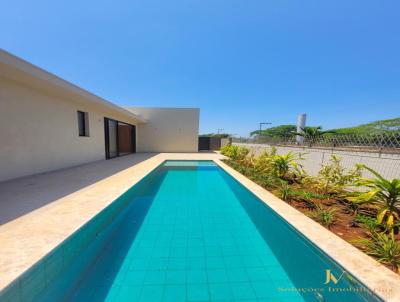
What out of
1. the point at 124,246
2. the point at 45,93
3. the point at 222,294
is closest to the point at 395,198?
the point at 222,294

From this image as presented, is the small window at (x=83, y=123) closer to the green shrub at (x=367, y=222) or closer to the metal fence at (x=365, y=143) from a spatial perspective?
the green shrub at (x=367, y=222)

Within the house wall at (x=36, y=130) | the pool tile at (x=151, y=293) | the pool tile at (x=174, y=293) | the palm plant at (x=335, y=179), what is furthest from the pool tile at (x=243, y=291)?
the house wall at (x=36, y=130)

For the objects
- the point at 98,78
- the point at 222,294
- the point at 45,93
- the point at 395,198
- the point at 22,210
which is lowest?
the point at 222,294

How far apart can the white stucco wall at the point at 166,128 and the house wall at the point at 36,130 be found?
6.79 meters

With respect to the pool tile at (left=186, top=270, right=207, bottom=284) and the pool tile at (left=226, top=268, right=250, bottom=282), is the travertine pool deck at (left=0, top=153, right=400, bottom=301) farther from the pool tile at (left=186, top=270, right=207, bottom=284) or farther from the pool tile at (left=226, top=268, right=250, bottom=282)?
the pool tile at (left=186, top=270, right=207, bottom=284)

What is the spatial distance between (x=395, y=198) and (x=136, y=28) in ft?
31.4

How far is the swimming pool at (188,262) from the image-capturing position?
1.54 m

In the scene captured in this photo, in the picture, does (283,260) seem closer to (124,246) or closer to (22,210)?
(124,246)

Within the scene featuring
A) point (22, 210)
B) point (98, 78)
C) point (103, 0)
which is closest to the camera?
point (22, 210)

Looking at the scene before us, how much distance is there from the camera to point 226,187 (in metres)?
5.11

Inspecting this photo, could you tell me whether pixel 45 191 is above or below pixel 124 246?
above

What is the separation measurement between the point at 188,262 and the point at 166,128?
12559 mm

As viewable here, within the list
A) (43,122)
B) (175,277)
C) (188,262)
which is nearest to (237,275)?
(188,262)

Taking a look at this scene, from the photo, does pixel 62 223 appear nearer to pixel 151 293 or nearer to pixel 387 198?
pixel 151 293
